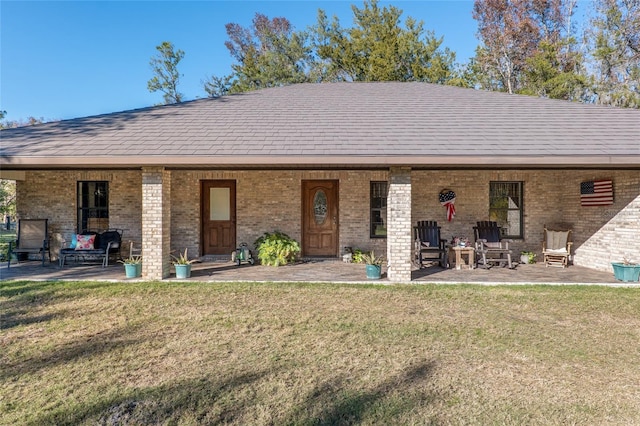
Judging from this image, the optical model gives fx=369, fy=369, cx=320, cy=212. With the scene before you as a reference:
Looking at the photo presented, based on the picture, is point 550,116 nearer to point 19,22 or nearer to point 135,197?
point 135,197

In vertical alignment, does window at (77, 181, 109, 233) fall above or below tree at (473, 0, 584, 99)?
below

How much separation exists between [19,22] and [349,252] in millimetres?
10738

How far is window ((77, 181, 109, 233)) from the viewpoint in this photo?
9.91m

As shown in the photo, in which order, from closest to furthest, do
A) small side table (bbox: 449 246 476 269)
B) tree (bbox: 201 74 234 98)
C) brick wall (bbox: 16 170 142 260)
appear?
small side table (bbox: 449 246 476 269) → brick wall (bbox: 16 170 142 260) → tree (bbox: 201 74 234 98)

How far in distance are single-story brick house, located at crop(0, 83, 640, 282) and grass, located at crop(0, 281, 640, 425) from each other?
202 cm

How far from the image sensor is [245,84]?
71.4 ft

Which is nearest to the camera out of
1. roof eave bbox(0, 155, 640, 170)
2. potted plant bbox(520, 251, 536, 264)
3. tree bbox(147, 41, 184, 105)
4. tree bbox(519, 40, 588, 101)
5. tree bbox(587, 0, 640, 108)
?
roof eave bbox(0, 155, 640, 170)

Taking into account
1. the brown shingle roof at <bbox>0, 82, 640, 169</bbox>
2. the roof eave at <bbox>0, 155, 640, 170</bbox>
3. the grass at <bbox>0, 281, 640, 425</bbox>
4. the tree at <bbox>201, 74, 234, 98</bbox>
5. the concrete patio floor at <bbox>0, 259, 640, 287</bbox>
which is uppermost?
the tree at <bbox>201, 74, 234, 98</bbox>

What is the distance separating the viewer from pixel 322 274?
7.87m

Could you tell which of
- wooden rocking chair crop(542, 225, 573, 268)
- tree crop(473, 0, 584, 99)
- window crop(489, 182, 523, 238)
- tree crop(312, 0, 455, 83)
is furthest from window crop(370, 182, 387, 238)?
tree crop(473, 0, 584, 99)

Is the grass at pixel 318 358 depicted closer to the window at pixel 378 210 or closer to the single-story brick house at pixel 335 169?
the single-story brick house at pixel 335 169

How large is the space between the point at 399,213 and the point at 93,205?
8184 mm

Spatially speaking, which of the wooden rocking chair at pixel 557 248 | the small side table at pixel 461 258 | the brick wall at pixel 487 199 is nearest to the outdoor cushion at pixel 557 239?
the wooden rocking chair at pixel 557 248

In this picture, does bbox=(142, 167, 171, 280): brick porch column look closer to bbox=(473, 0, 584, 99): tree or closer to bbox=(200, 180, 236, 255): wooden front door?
bbox=(200, 180, 236, 255): wooden front door
